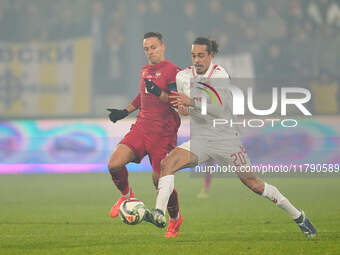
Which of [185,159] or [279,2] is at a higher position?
[279,2]

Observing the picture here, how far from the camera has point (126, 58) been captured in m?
17.5

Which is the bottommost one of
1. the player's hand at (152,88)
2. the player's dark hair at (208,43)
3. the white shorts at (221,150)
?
the white shorts at (221,150)

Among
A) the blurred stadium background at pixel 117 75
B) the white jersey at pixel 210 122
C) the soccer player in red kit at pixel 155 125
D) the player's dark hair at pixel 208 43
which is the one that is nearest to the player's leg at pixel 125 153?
the soccer player in red kit at pixel 155 125

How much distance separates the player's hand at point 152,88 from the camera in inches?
301

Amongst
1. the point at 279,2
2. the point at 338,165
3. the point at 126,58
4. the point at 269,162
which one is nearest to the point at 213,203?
the point at 269,162

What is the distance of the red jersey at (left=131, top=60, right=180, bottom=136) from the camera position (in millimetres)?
8148

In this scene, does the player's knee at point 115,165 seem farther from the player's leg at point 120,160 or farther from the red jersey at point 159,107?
the red jersey at point 159,107

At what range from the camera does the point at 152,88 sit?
25.1 feet

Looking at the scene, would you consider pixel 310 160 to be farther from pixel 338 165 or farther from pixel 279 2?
pixel 279 2

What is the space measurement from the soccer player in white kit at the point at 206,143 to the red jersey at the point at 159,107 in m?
0.32

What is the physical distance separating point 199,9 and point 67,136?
438 cm

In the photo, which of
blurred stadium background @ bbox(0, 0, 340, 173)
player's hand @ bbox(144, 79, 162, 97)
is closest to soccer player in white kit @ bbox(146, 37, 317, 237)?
player's hand @ bbox(144, 79, 162, 97)

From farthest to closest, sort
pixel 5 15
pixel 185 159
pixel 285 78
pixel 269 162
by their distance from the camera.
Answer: pixel 5 15
pixel 285 78
pixel 269 162
pixel 185 159

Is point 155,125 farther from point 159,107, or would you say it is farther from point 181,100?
point 181,100
